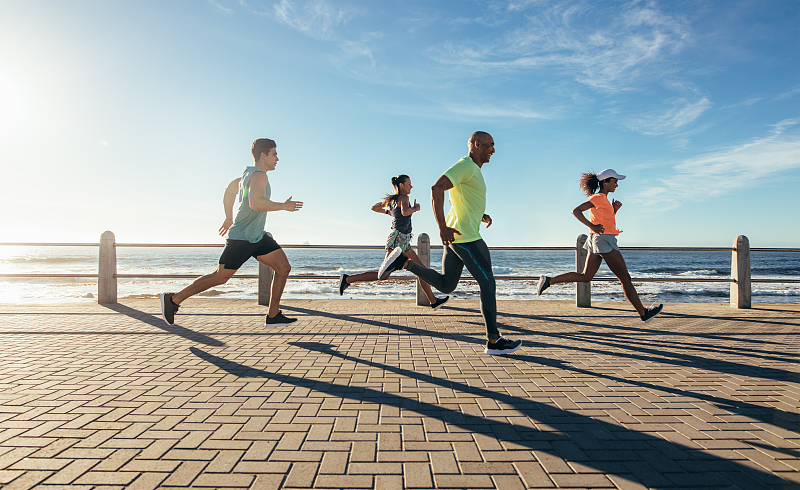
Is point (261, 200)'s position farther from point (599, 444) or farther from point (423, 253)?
point (599, 444)

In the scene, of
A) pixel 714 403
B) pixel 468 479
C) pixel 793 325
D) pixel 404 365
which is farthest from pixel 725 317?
pixel 468 479

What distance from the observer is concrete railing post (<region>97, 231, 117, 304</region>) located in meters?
7.32

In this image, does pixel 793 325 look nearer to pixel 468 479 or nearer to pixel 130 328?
pixel 468 479

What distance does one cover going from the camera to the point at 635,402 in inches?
106

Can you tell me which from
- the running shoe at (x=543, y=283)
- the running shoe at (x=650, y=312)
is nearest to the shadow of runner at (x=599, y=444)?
the running shoe at (x=543, y=283)

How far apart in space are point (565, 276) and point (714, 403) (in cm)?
318

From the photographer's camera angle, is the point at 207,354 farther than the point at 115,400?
Yes

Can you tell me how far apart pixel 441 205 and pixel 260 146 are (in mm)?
2334

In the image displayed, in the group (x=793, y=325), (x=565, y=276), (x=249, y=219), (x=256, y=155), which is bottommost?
(x=793, y=325)

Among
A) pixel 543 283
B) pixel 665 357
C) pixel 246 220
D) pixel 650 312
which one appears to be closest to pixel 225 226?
pixel 246 220

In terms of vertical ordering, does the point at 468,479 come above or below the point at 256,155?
below

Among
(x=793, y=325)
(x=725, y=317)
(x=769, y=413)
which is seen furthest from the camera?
(x=725, y=317)

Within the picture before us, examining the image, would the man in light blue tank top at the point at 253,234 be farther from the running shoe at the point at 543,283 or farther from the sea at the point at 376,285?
the running shoe at the point at 543,283

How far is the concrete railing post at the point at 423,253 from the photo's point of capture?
7262 mm
